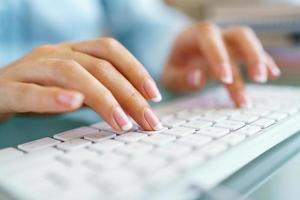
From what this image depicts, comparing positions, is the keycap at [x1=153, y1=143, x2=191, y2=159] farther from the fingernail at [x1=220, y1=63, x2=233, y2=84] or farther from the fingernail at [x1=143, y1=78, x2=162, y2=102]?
the fingernail at [x1=220, y1=63, x2=233, y2=84]

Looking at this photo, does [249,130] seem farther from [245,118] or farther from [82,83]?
[82,83]

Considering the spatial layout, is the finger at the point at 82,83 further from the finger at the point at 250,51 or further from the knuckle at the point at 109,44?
the finger at the point at 250,51

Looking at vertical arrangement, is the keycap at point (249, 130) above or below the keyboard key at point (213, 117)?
above

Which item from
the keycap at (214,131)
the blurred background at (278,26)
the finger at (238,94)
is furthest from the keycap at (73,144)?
the blurred background at (278,26)

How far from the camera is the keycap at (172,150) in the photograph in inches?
10.0

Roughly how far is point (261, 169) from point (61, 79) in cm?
20

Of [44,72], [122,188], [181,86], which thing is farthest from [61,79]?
[181,86]

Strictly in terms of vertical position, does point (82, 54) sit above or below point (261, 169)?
above

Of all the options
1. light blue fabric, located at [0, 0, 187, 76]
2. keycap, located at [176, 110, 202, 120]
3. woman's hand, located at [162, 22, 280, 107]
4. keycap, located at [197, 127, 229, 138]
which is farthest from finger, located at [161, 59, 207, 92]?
keycap, located at [197, 127, 229, 138]

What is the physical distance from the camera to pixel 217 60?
531 mm

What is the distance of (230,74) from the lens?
515 mm

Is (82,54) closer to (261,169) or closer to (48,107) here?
(48,107)

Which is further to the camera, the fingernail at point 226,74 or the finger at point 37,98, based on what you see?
the fingernail at point 226,74

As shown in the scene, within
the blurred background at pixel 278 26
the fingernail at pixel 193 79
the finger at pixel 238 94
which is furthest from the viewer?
the blurred background at pixel 278 26
